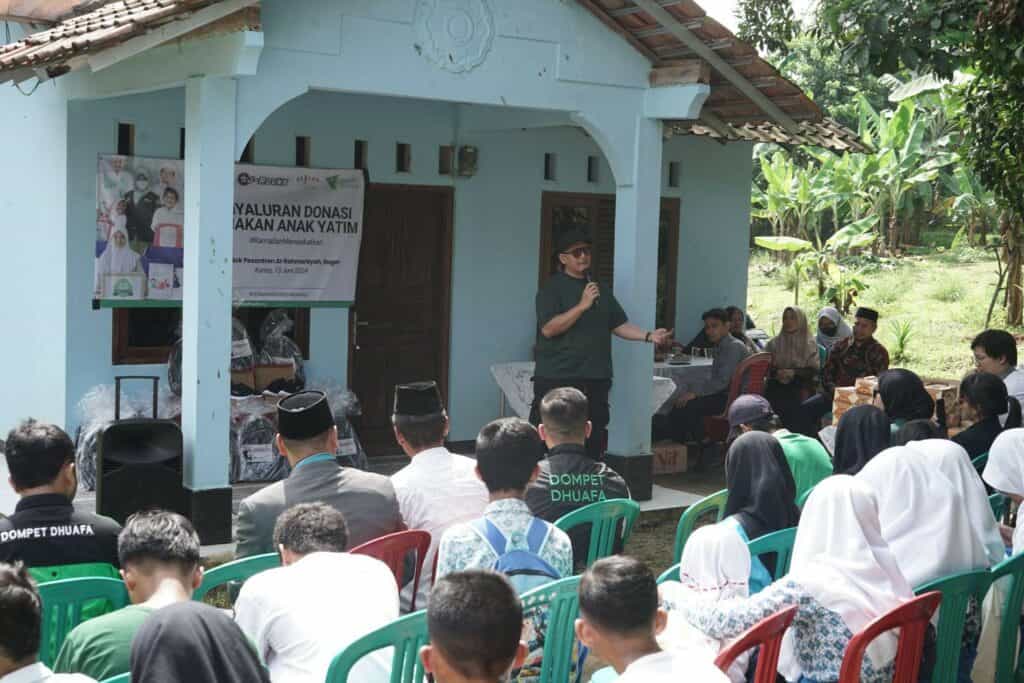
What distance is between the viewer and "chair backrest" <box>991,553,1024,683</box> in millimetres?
4617

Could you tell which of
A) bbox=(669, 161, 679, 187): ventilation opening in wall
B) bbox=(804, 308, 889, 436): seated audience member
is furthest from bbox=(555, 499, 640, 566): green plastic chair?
bbox=(669, 161, 679, 187): ventilation opening in wall

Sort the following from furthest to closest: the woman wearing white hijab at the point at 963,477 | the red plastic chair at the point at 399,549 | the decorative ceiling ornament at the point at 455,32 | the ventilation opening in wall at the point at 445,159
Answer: the ventilation opening in wall at the point at 445,159
the decorative ceiling ornament at the point at 455,32
the woman wearing white hijab at the point at 963,477
the red plastic chair at the point at 399,549

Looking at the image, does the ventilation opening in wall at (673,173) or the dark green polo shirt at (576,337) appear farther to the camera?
the ventilation opening in wall at (673,173)

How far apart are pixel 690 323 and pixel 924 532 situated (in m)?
7.77

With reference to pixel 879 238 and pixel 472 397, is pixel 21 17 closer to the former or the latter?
pixel 472 397

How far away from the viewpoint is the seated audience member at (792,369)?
11.0m

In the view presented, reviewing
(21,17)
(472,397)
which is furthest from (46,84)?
(472,397)

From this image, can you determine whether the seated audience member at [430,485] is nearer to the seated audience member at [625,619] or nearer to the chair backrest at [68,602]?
the chair backrest at [68,602]

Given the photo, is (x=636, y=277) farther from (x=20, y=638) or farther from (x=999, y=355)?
(x=20, y=638)

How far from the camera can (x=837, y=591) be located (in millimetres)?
3941

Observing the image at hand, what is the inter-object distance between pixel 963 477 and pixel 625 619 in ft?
7.60

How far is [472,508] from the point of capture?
5.00 m

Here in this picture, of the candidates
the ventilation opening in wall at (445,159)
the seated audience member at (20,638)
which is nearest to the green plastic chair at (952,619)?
the seated audience member at (20,638)

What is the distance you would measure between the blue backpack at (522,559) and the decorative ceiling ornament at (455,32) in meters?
4.45
